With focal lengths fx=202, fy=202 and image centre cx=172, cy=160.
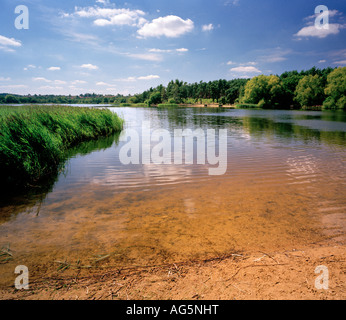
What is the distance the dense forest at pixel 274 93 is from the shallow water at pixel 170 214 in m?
84.6

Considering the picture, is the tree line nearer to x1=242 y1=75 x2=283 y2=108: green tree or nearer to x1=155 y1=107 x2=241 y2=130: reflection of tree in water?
x1=242 y1=75 x2=283 y2=108: green tree

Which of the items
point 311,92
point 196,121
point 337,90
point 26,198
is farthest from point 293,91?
point 26,198

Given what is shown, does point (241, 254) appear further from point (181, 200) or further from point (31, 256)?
point (31, 256)

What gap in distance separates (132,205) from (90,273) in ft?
8.90

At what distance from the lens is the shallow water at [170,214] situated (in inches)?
160

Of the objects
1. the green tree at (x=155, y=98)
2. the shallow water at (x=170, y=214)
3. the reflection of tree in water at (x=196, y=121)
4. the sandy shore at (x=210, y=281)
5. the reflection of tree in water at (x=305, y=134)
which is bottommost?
the sandy shore at (x=210, y=281)

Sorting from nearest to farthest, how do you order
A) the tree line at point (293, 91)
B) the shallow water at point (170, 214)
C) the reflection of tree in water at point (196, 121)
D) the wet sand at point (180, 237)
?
the wet sand at point (180, 237) → the shallow water at point (170, 214) → the reflection of tree in water at point (196, 121) → the tree line at point (293, 91)

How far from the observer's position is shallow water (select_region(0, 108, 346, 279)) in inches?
160

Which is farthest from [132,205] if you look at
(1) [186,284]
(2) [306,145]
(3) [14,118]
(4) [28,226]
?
(2) [306,145]

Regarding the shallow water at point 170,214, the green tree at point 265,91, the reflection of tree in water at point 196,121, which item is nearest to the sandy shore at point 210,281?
the shallow water at point 170,214

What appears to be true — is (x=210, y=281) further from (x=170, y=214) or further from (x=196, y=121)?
(x=196, y=121)

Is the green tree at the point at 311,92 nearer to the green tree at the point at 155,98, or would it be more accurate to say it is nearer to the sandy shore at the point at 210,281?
the sandy shore at the point at 210,281

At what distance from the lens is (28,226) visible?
504 centimetres

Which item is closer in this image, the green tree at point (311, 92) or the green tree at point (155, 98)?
the green tree at point (311, 92)
